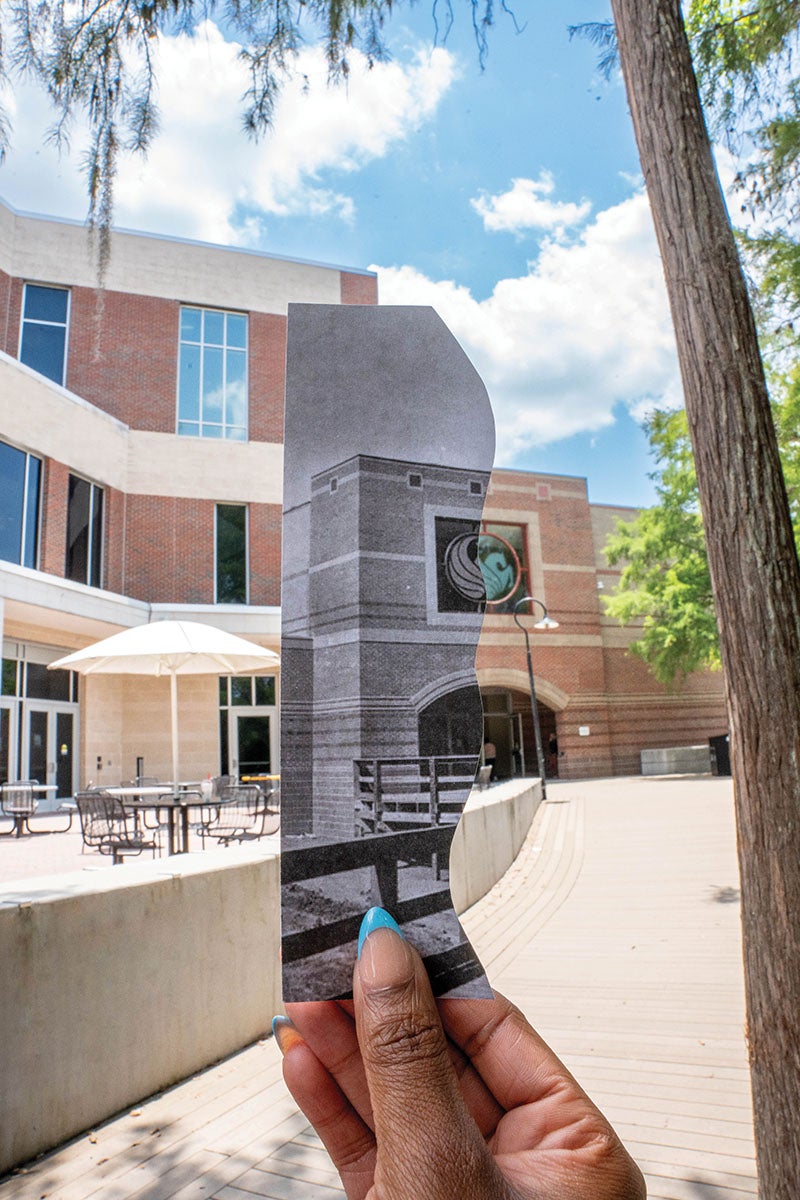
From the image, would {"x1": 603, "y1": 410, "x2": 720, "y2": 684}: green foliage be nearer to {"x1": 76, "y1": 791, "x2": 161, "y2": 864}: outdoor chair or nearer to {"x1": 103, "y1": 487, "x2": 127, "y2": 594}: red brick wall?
{"x1": 103, "y1": 487, "x2": 127, "y2": 594}: red brick wall

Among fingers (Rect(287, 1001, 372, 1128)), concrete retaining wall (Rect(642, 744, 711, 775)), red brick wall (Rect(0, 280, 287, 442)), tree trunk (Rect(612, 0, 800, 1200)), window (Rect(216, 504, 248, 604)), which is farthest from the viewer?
concrete retaining wall (Rect(642, 744, 711, 775))

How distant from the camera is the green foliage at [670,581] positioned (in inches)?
902

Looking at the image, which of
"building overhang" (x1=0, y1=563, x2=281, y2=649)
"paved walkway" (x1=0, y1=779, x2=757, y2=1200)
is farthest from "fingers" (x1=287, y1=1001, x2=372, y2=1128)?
"building overhang" (x1=0, y1=563, x2=281, y2=649)

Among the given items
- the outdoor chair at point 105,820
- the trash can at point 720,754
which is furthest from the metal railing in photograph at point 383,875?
the trash can at point 720,754

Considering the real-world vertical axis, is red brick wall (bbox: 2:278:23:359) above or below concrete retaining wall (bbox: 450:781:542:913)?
above

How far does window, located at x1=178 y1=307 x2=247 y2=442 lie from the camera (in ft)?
72.0

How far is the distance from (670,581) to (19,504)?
17.2 meters

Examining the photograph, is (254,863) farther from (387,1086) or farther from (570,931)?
(387,1086)

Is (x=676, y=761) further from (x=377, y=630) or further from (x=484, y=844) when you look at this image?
(x=377, y=630)

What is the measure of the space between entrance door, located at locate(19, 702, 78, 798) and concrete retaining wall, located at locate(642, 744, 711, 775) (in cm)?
1869

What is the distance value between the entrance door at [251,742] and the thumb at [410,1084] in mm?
20604

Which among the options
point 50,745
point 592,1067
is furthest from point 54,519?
point 592,1067

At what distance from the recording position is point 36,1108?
332 cm

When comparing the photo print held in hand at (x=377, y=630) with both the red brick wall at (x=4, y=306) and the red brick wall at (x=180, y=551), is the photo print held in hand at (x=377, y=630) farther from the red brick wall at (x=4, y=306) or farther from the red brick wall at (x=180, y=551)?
the red brick wall at (x=4, y=306)
